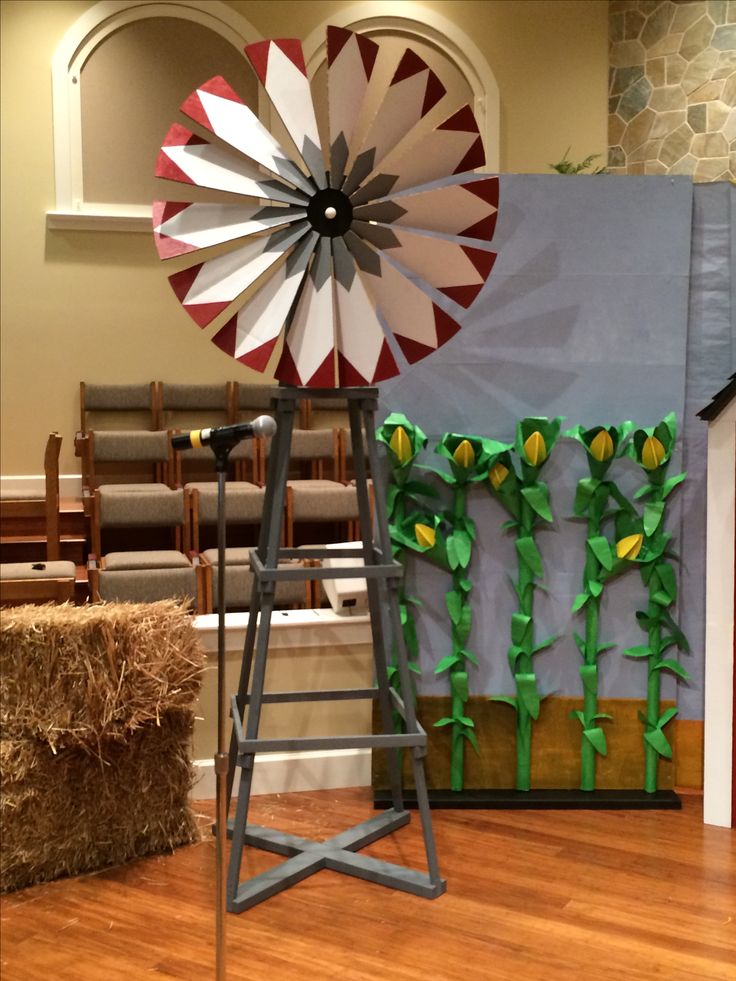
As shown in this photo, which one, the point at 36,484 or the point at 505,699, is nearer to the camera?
the point at 505,699

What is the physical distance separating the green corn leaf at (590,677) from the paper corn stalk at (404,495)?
1.49ft

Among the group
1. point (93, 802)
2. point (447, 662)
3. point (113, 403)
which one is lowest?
point (93, 802)

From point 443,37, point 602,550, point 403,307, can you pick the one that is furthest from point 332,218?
point 443,37

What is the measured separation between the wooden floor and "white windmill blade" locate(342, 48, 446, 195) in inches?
63.2

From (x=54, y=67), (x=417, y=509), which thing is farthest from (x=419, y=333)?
(x=54, y=67)

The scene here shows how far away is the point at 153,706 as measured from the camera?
2.45 meters

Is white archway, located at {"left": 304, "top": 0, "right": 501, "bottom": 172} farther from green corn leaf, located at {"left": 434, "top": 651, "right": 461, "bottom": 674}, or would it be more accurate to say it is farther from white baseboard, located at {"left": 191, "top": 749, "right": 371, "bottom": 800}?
white baseboard, located at {"left": 191, "top": 749, "right": 371, "bottom": 800}

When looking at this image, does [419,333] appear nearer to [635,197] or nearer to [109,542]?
[635,197]

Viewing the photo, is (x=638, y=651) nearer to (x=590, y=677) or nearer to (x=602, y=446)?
(x=590, y=677)

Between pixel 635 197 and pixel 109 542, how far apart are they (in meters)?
3.37

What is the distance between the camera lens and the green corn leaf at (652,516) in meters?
2.80

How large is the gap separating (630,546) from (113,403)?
362 cm

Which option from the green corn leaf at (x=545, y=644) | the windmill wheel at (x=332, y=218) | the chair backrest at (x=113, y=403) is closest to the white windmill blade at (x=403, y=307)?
the windmill wheel at (x=332, y=218)

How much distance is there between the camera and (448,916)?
2.24 m
